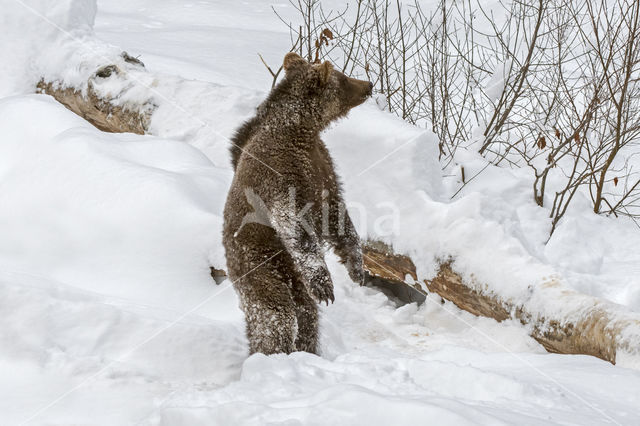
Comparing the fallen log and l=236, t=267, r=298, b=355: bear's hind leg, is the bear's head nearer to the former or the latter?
l=236, t=267, r=298, b=355: bear's hind leg

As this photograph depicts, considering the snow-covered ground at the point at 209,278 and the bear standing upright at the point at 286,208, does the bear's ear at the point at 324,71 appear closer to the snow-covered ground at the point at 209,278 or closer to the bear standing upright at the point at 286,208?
the bear standing upright at the point at 286,208

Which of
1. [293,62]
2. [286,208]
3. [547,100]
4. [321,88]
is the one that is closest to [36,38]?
[293,62]

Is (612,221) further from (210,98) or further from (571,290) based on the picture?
(210,98)

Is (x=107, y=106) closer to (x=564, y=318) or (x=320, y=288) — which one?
(x=320, y=288)

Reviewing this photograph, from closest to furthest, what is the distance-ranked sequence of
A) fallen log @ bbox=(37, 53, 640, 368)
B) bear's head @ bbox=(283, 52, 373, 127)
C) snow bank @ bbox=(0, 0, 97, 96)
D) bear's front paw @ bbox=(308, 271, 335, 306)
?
bear's front paw @ bbox=(308, 271, 335, 306) → bear's head @ bbox=(283, 52, 373, 127) → fallen log @ bbox=(37, 53, 640, 368) → snow bank @ bbox=(0, 0, 97, 96)

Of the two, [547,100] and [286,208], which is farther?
[547,100]

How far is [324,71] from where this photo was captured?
10.9 feet

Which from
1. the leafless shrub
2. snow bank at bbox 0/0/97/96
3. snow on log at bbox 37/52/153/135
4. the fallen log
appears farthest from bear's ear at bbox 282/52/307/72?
snow bank at bbox 0/0/97/96

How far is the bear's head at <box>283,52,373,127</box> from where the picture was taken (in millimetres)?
3357

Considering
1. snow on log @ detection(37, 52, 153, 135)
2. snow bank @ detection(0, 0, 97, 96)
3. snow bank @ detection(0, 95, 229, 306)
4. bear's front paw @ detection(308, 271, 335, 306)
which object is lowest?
snow bank @ detection(0, 95, 229, 306)

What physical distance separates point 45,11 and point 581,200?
698 cm

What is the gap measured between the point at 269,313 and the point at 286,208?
58cm

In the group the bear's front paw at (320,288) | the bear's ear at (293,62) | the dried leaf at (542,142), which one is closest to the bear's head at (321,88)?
the bear's ear at (293,62)

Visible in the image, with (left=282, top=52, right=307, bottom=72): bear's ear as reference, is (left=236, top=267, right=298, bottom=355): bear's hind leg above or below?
below
